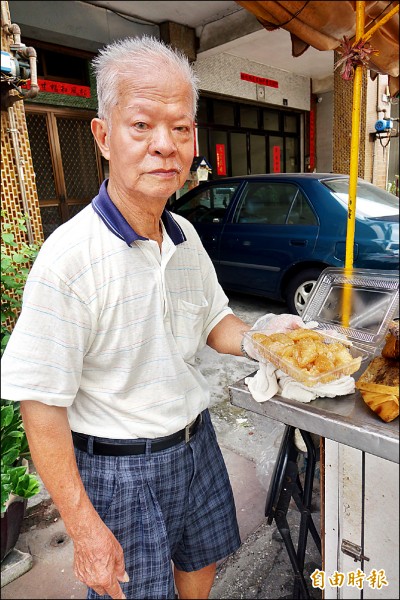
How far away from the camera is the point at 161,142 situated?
96 cm

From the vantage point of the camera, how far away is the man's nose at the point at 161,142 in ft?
3.15

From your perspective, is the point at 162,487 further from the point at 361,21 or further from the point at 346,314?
the point at 361,21

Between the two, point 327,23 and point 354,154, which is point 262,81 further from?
point 354,154

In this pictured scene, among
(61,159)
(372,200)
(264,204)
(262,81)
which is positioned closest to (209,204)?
(264,204)

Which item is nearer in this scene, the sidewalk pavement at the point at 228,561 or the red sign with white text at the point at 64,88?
the sidewalk pavement at the point at 228,561

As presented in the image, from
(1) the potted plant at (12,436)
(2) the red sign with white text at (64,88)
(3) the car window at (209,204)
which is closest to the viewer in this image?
(1) the potted plant at (12,436)

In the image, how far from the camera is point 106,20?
98cm

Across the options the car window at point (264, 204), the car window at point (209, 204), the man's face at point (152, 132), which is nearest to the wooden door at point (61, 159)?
the car window at point (209, 204)

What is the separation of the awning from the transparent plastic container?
663mm

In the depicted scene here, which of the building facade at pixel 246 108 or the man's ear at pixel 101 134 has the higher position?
the building facade at pixel 246 108

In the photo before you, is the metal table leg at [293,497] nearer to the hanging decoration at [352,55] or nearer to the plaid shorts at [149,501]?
the plaid shorts at [149,501]

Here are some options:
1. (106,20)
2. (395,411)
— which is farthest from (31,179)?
(395,411)

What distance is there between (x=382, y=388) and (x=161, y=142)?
793 millimetres

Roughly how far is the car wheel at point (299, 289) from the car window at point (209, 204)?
0.49m
